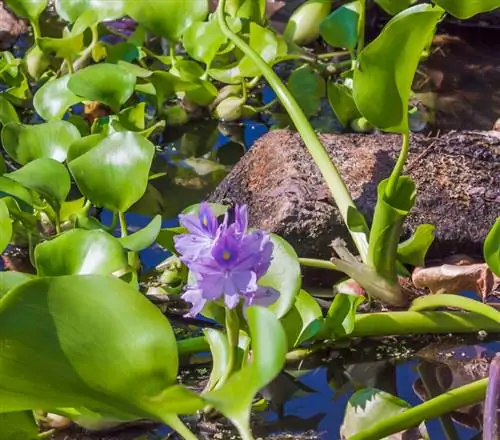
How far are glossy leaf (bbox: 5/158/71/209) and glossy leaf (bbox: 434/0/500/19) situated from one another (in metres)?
0.53

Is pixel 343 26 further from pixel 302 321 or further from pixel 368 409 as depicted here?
pixel 368 409

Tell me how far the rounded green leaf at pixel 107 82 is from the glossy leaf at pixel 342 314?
2.07 feet

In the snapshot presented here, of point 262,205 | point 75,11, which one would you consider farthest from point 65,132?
point 75,11

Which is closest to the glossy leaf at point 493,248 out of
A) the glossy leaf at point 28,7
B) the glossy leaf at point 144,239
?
the glossy leaf at point 144,239

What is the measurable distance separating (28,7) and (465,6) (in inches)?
38.9

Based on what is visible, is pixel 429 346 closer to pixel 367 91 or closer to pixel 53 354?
pixel 367 91

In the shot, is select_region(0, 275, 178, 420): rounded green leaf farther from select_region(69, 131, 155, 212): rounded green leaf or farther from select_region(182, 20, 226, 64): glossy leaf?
select_region(182, 20, 226, 64): glossy leaf

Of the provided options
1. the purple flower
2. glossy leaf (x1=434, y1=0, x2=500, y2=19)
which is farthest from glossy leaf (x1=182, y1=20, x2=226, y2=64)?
the purple flower

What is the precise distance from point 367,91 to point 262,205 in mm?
365

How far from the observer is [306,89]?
78.1 inches

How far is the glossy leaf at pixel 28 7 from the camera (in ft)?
6.40

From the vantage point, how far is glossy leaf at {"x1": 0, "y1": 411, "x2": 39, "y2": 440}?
1.00m

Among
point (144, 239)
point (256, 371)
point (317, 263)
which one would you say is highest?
point (256, 371)

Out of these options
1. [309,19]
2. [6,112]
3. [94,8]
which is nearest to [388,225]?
[6,112]
